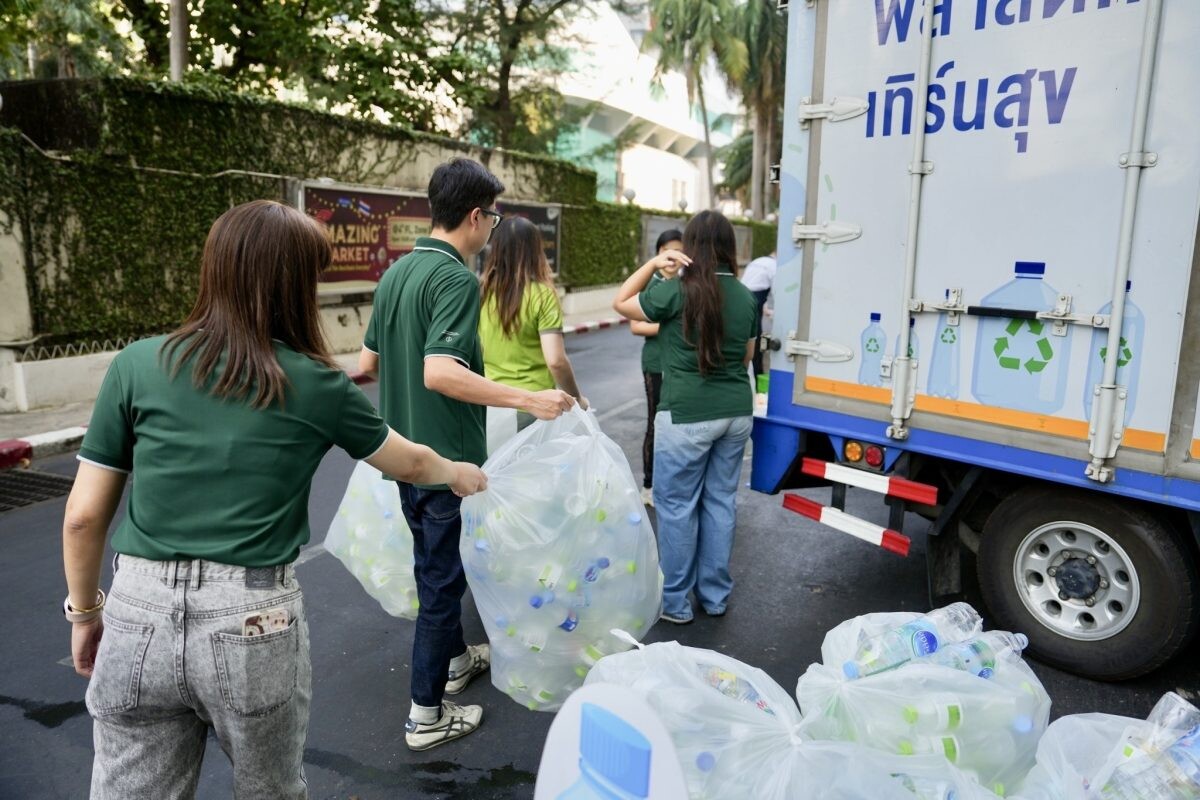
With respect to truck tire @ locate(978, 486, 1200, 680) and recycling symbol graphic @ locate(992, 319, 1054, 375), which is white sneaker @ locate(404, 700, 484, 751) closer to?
truck tire @ locate(978, 486, 1200, 680)

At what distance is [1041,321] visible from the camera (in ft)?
10.6

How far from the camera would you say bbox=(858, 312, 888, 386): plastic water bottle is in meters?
3.71

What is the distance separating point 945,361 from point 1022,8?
4.39ft

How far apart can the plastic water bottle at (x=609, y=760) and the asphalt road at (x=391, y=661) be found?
156 centimetres

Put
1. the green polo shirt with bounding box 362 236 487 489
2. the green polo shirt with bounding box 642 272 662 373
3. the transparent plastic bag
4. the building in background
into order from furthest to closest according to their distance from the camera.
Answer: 1. the building in background
2. the green polo shirt with bounding box 642 272 662 373
3. the green polo shirt with bounding box 362 236 487 489
4. the transparent plastic bag

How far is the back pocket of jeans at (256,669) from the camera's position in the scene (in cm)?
166

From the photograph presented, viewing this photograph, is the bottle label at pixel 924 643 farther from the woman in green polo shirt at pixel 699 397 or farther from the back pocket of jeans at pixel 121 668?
the woman in green polo shirt at pixel 699 397

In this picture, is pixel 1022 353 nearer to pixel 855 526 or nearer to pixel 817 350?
pixel 817 350

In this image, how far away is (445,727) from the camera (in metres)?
3.04

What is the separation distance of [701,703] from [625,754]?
0.41 m

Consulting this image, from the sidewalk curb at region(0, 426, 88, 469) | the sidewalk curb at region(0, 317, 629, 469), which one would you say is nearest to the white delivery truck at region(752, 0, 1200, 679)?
the sidewalk curb at region(0, 317, 629, 469)

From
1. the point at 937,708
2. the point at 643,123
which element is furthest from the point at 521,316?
the point at 643,123

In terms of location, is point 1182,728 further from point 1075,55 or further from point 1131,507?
point 1075,55

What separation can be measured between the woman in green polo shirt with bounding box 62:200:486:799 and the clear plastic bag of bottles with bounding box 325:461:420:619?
70.4 inches
